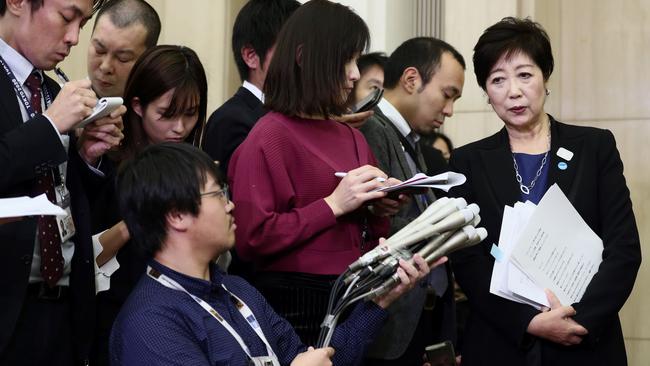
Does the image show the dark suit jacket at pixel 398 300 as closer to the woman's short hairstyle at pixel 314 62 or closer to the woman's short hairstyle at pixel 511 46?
the woman's short hairstyle at pixel 511 46

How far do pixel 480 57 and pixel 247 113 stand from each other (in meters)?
0.83

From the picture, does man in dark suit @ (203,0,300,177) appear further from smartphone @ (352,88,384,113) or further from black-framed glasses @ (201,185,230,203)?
black-framed glasses @ (201,185,230,203)

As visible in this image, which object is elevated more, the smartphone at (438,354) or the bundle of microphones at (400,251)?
the bundle of microphones at (400,251)

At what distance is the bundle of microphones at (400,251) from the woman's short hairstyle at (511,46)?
868 millimetres

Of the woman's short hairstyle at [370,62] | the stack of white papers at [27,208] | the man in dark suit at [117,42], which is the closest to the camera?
the stack of white papers at [27,208]

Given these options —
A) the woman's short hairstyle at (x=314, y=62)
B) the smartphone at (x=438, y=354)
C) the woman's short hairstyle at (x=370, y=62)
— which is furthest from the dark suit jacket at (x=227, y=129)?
the woman's short hairstyle at (x=370, y=62)

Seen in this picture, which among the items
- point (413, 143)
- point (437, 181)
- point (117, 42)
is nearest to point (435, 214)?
point (437, 181)

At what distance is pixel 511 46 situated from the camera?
11.2 ft

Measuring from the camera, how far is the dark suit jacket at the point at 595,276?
10.3ft

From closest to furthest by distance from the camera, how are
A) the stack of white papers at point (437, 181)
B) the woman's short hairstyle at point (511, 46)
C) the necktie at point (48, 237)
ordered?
the necktie at point (48, 237), the stack of white papers at point (437, 181), the woman's short hairstyle at point (511, 46)

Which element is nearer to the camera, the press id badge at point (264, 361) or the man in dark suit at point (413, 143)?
the press id badge at point (264, 361)

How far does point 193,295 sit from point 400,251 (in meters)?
0.57

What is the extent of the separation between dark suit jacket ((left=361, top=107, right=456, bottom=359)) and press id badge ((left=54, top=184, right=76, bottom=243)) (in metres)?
1.03

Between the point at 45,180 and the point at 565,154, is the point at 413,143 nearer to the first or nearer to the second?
the point at 565,154
